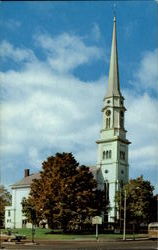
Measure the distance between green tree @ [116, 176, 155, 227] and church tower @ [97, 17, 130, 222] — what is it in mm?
12058

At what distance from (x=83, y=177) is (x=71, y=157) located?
2.31 meters

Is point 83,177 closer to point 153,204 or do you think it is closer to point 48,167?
point 48,167

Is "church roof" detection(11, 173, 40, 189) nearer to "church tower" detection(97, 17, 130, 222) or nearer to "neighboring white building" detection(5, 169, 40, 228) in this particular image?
"neighboring white building" detection(5, 169, 40, 228)

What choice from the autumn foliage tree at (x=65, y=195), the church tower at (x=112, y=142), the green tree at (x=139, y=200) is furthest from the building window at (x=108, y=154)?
the autumn foliage tree at (x=65, y=195)

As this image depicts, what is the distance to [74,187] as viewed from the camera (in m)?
45.7

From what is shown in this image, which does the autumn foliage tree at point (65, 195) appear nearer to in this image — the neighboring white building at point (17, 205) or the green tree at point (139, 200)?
the green tree at point (139, 200)

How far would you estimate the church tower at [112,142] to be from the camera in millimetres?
66250

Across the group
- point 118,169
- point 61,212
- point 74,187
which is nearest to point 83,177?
point 74,187

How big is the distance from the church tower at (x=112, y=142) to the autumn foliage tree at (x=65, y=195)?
1807 centimetres

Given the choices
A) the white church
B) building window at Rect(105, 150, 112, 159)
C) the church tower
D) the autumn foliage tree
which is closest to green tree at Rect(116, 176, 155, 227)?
the autumn foliage tree

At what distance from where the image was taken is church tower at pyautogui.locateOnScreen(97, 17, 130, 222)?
66250 millimetres

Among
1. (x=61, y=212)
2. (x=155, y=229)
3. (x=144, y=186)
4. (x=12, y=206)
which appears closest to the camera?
(x=155, y=229)

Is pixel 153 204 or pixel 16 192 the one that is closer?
pixel 153 204

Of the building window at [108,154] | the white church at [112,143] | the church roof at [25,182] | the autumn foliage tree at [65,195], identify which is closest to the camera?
the autumn foliage tree at [65,195]
